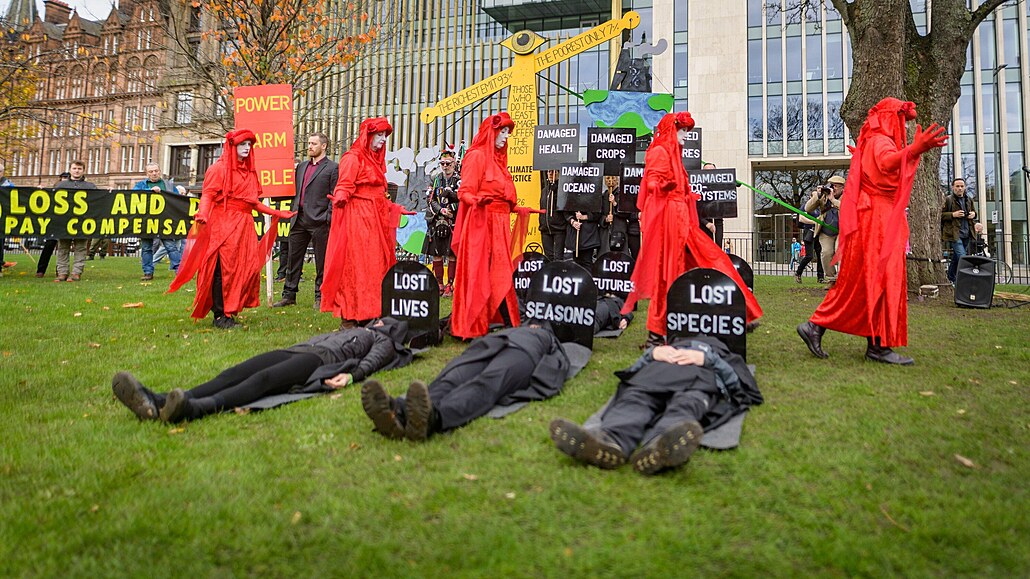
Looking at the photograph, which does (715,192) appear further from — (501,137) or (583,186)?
(501,137)

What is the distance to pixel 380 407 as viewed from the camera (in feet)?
11.4

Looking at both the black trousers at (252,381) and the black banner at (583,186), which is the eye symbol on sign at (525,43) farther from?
the black trousers at (252,381)

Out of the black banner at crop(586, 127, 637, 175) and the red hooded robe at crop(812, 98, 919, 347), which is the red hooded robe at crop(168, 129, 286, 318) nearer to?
the black banner at crop(586, 127, 637, 175)

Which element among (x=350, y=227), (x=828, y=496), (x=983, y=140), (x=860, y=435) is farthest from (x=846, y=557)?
(x=983, y=140)

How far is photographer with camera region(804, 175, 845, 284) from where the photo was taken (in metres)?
12.5

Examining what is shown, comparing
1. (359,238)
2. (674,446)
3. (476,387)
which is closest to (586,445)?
(674,446)

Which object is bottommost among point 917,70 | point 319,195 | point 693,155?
point 319,195

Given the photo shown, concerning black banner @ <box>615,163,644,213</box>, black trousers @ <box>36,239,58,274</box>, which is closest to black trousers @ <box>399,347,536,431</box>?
black banner @ <box>615,163,644,213</box>

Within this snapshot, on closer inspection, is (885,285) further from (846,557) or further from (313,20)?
(313,20)

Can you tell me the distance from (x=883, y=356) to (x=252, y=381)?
520cm

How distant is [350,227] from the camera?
7.37 metres

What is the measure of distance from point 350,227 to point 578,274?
272 centimetres

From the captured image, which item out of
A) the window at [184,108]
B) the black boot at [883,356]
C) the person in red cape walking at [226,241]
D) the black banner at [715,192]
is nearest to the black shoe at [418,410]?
the black boot at [883,356]

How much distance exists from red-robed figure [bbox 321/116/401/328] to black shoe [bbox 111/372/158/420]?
3406 millimetres
